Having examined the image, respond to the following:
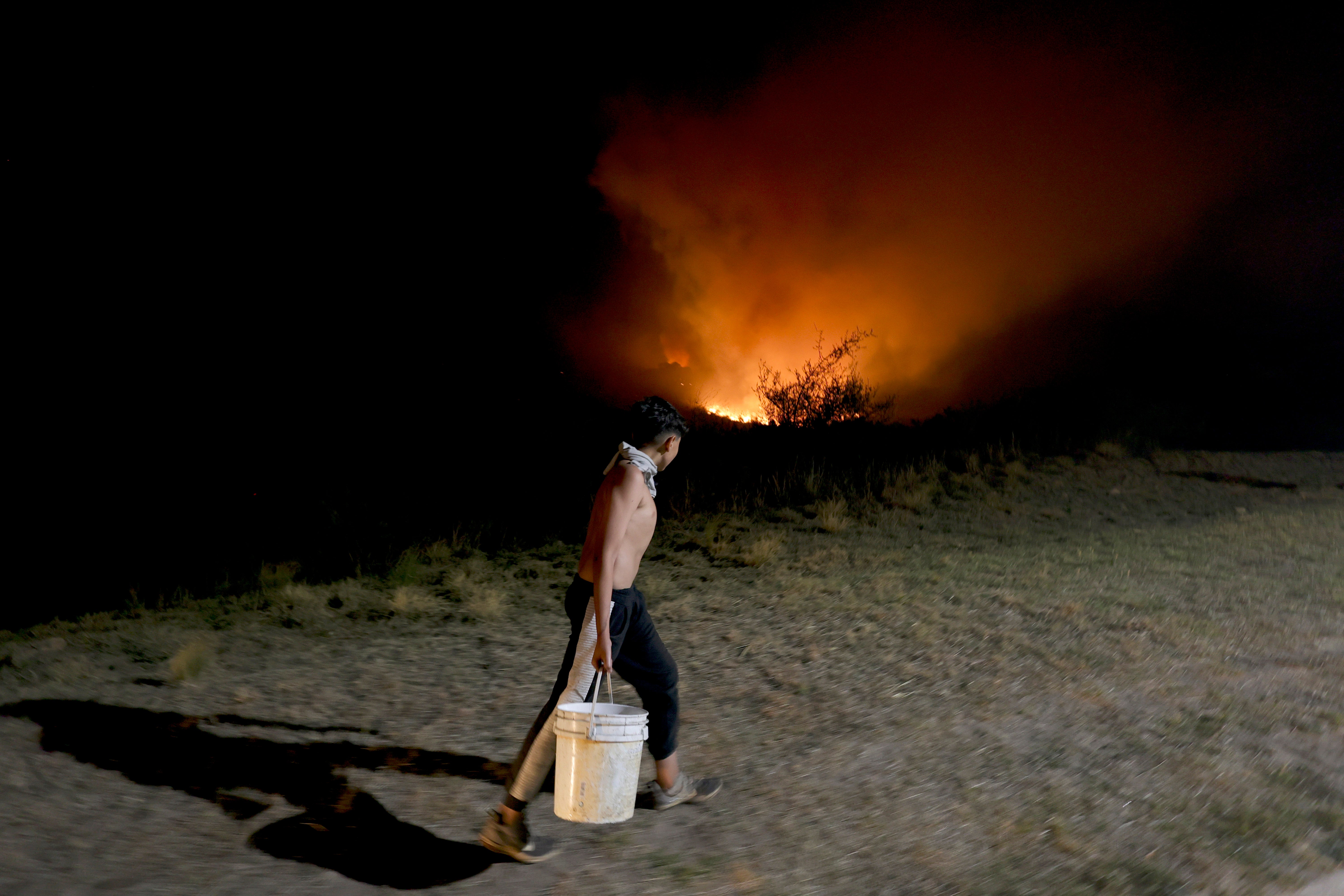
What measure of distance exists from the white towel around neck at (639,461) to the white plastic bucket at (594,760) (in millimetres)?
782

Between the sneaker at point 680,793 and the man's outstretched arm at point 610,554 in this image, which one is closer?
the man's outstretched arm at point 610,554

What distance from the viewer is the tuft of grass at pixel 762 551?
9.96 meters

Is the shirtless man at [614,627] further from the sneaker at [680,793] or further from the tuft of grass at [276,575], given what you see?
the tuft of grass at [276,575]

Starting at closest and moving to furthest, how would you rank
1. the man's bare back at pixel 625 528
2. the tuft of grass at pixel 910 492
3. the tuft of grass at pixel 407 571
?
the man's bare back at pixel 625 528 < the tuft of grass at pixel 407 571 < the tuft of grass at pixel 910 492

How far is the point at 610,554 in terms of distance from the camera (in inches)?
132

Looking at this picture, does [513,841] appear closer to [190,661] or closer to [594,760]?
[594,760]

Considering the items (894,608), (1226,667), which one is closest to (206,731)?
(894,608)

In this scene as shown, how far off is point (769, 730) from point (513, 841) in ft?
7.06

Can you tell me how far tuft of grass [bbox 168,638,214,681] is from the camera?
243 inches

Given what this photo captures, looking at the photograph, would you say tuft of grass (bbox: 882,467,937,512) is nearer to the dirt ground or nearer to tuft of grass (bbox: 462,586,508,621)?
the dirt ground

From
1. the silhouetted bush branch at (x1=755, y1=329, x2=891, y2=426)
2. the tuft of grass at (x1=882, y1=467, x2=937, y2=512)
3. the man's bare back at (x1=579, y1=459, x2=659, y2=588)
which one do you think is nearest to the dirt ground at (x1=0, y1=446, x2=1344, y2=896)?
the man's bare back at (x1=579, y1=459, x2=659, y2=588)

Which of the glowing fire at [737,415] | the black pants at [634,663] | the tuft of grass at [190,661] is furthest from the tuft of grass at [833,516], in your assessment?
the glowing fire at [737,415]

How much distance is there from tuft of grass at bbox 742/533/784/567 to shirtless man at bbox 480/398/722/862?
617cm

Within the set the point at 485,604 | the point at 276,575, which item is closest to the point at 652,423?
the point at 485,604
